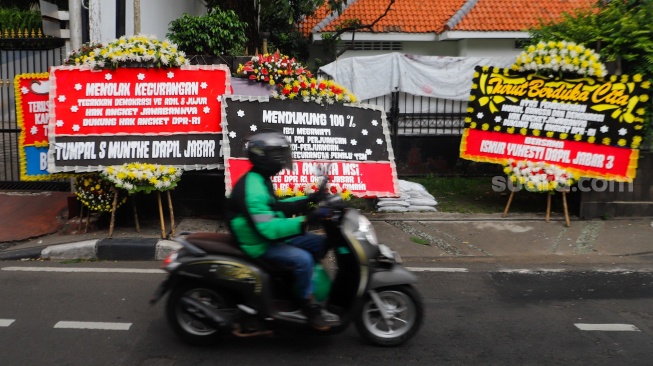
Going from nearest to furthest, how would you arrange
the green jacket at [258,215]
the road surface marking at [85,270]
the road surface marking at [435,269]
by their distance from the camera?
the green jacket at [258,215]
the road surface marking at [85,270]
the road surface marking at [435,269]

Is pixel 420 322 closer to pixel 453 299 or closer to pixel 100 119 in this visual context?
pixel 453 299

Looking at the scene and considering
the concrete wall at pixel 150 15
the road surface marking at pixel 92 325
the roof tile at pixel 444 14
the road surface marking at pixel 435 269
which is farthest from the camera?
the roof tile at pixel 444 14

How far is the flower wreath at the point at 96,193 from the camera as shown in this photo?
26.3 ft

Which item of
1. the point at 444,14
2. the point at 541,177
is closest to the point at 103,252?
the point at 541,177

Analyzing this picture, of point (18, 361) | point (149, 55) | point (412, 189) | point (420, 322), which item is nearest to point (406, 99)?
point (412, 189)

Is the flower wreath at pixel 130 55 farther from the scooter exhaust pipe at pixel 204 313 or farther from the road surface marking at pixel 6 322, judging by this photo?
the scooter exhaust pipe at pixel 204 313

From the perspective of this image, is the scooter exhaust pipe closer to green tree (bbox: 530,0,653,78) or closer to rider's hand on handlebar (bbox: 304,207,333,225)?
rider's hand on handlebar (bbox: 304,207,333,225)

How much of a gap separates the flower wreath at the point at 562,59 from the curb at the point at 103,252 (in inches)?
214

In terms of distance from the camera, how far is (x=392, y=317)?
16.1 feet

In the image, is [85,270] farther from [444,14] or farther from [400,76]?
[444,14]

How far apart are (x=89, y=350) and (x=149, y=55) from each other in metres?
4.33

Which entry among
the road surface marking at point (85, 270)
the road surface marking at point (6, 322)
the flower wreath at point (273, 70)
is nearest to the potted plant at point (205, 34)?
the flower wreath at point (273, 70)

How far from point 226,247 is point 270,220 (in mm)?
468

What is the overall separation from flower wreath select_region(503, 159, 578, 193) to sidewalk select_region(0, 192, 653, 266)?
52 cm
